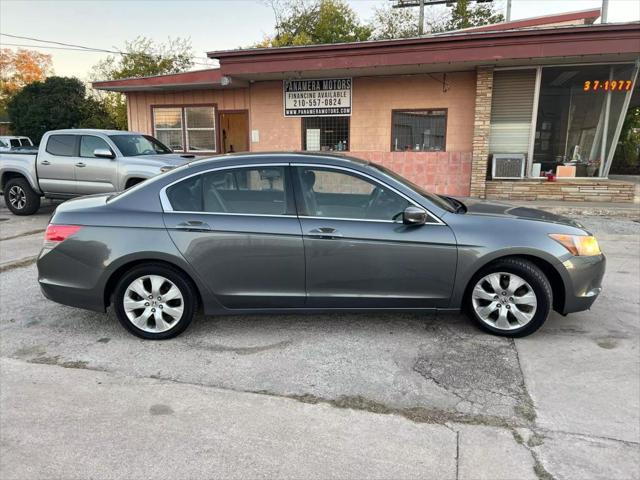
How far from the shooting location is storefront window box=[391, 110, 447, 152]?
13.0m

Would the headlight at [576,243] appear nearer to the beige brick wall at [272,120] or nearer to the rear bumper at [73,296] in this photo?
the rear bumper at [73,296]

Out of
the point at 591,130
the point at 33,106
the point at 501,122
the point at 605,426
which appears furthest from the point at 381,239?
the point at 33,106

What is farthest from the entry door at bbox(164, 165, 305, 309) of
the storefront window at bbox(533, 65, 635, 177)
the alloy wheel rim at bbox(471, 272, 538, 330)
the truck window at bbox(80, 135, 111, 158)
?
the storefront window at bbox(533, 65, 635, 177)

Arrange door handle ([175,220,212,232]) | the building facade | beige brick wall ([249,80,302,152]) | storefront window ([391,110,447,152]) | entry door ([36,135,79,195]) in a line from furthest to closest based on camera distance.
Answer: beige brick wall ([249,80,302,152])
storefront window ([391,110,447,152])
the building facade
entry door ([36,135,79,195])
door handle ([175,220,212,232])

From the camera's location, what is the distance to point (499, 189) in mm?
12438

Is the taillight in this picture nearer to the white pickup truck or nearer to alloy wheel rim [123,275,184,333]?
alloy wheel rim [123,275,184,333]

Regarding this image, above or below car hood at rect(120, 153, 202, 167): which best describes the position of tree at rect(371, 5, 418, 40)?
above

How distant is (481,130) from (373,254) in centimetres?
950

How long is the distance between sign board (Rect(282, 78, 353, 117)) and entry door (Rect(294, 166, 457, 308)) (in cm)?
1001

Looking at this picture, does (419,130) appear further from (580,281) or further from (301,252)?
(301,252)

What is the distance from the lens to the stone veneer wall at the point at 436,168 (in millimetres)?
12930

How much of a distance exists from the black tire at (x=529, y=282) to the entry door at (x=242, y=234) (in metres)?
1.59

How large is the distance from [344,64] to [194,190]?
8896 mm

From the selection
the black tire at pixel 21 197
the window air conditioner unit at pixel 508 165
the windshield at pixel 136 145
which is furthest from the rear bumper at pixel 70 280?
the window air conditioner unit at pixel 508 165
